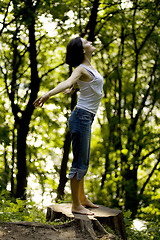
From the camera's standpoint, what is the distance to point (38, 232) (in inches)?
130

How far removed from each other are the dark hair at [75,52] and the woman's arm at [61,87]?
0.75 feet

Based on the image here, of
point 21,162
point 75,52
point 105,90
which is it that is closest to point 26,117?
point 21,162

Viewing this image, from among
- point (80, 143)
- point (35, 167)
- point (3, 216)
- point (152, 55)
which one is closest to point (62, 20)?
point (152, 55)

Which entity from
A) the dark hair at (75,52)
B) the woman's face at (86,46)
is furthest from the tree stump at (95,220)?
the woman's face at (86,46)

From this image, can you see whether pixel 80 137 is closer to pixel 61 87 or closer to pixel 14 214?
pixel 61 87

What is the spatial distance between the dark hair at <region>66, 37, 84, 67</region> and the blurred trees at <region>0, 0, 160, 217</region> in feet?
8.98

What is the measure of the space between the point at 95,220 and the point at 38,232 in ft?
2.17

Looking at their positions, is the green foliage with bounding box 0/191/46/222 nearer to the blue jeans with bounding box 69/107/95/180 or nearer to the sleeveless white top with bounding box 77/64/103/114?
the blue jeans with bounding box 69/107/95/180

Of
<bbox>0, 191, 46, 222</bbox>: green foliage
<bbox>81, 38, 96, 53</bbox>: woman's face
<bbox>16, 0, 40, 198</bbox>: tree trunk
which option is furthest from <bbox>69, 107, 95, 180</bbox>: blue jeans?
<bbox>16, 0, 40, 198</bbox>: tree trunk

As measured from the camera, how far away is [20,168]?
7.29 metres

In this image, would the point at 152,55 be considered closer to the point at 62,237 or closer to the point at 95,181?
the point at 95,181

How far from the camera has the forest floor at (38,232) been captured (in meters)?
3.13

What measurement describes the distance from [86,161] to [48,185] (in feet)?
23.4

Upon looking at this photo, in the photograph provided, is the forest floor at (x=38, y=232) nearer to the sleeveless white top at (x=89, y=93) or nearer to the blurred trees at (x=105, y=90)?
the sleeveless white top at (x=89, y=93)
